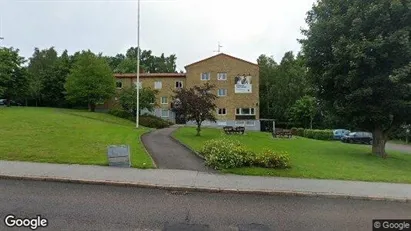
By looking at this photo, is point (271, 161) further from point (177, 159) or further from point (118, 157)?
point (118, 157)

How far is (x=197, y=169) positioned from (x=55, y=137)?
31.8ft

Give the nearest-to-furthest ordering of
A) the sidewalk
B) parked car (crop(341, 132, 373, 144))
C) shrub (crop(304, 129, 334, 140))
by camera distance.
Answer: the sidewalk, parked car (crop(341, 132, 373, 144)), shrub (crop(304, 129, 334, 140))

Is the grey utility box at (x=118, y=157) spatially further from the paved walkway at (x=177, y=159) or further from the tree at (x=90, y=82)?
the tree at (x=90, y=82)

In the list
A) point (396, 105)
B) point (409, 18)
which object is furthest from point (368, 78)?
point (409, 18)

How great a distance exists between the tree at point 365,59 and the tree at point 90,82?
1288 inches

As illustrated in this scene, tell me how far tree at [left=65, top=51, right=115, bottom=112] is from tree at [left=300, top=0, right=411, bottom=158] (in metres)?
32.7

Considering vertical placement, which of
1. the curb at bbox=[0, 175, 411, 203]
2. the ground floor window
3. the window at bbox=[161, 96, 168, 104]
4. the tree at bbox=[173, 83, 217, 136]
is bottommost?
the curb at bbox=[0, 175, 411, 203]

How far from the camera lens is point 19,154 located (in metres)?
13.6

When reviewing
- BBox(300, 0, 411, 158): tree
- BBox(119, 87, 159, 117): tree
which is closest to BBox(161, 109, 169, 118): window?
BBox(119, 87, 159, 117): tree

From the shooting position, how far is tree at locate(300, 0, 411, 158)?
1858 centimetres

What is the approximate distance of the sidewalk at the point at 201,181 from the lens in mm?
10180

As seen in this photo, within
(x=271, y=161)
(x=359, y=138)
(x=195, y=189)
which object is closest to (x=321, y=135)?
(x=359, y=138)

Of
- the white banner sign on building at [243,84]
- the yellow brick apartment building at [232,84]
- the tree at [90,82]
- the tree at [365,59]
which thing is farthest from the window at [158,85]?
the tree at [365,59]

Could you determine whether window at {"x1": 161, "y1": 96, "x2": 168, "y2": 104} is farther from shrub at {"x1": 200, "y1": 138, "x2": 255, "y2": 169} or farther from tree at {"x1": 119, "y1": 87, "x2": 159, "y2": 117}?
shrub at {"x1": 200, "y1": 138, "x2": 255, "y2": 169}
